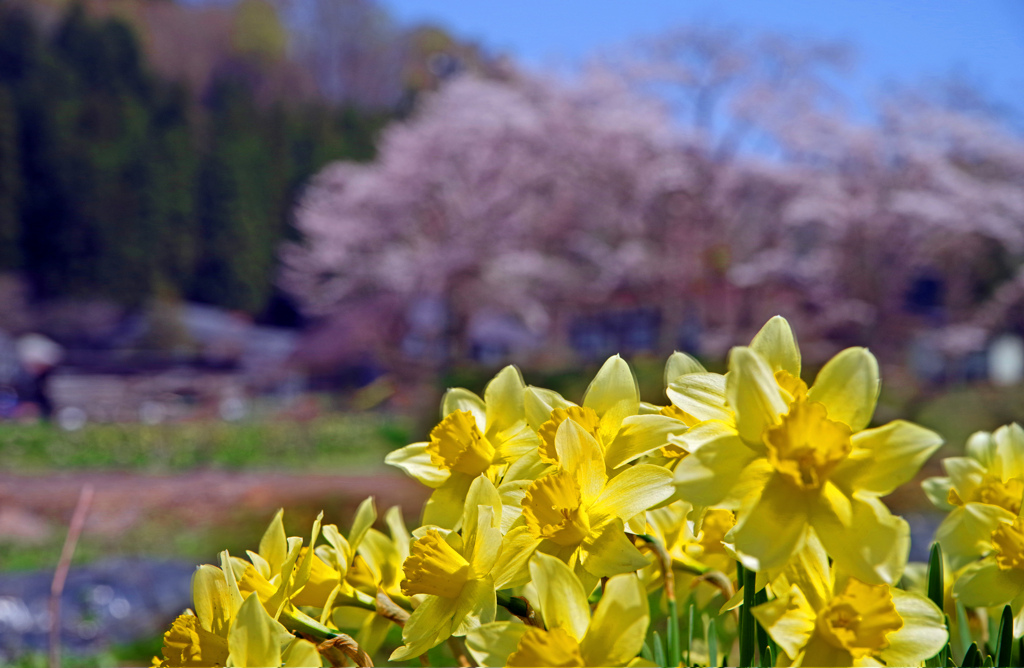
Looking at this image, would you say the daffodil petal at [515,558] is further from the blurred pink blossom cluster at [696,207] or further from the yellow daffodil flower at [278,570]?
the blurred pink blossom cluster at [696,207]

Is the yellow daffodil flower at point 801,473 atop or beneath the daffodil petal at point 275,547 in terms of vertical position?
atop

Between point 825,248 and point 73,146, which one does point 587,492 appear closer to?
point 825,248

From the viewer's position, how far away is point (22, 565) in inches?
189

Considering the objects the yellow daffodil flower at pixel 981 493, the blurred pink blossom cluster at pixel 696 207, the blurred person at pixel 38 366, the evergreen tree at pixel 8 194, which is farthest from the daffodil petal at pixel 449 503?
the evergreen tree at pixel 8 194

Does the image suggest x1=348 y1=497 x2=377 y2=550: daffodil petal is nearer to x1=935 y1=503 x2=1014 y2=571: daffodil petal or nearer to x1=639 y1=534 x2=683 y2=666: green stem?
x1=639 y1=534 x2=683 y2=666: green stem

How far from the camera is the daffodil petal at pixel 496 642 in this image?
33cm

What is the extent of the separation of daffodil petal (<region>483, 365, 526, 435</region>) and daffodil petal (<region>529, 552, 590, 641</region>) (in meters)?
0.13

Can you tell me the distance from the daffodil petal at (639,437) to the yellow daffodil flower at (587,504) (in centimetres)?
2

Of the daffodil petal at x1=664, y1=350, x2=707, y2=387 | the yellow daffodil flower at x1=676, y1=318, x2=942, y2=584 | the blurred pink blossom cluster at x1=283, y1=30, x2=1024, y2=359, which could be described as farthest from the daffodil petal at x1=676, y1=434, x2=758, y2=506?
the blurred pink blossom cluster at x1=283, y1=30, x2=1024, y2=359

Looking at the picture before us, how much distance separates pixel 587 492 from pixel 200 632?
0.20 meters

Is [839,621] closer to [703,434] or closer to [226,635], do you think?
[703,434]

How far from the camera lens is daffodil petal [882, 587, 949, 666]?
0.34 meters

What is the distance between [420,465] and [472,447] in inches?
1.9

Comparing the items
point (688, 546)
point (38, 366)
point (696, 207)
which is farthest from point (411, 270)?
Answer: point (688, 546)
